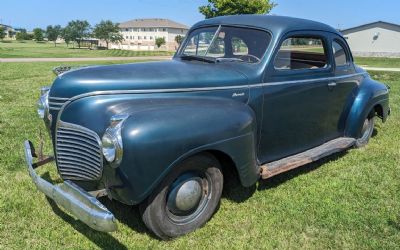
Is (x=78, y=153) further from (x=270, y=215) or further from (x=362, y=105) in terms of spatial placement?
(x=362, y=105)

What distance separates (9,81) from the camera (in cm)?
1253

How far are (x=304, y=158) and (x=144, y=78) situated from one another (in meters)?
2.08

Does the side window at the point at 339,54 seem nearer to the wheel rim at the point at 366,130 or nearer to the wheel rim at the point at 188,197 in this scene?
the wheel rim at the point at 366,130

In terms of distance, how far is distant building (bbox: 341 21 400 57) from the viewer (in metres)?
43.0

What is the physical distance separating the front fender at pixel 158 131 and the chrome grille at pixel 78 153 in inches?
2.5

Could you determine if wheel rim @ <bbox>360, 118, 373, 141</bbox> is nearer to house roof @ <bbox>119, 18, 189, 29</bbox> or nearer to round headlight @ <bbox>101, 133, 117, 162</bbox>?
round headlight @ <bbox>101, 133, 117, 162</bbox>

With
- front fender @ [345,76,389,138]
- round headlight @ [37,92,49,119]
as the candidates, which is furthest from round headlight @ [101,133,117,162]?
front fender @ [345,76,389,138]

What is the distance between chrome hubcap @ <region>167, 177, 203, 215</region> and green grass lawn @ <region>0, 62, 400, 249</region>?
25 centimetres

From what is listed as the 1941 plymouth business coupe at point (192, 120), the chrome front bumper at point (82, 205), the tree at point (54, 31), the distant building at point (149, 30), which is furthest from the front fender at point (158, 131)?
the distant building at point (149, 30)

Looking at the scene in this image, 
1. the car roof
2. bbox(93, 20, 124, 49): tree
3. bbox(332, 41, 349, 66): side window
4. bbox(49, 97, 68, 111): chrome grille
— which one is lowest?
bbox(93, 20, 124, 49): tree

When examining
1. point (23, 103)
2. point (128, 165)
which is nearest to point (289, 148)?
point (128, 165)

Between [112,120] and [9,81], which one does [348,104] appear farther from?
[9,81]

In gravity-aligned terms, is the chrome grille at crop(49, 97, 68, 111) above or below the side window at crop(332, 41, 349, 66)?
below

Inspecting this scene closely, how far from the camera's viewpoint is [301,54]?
17.3 feet
